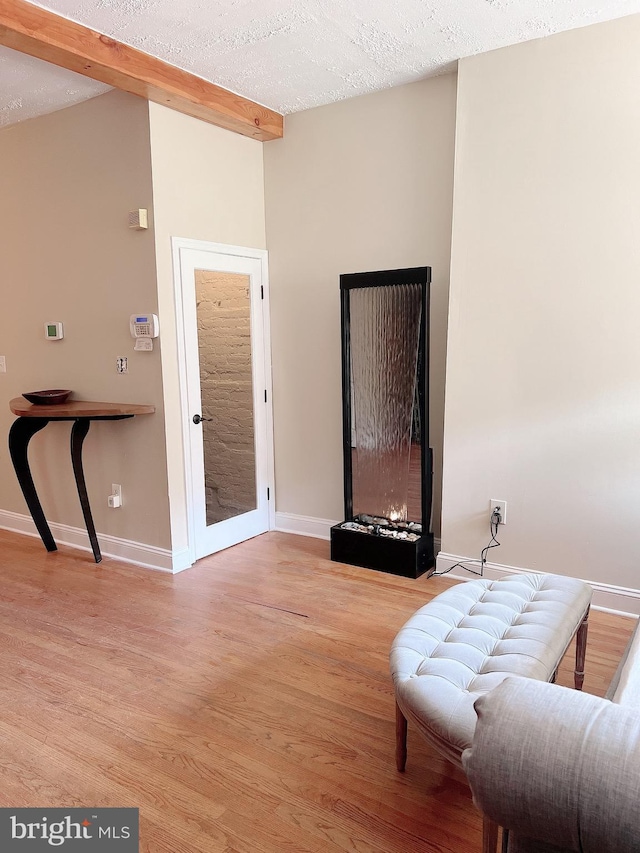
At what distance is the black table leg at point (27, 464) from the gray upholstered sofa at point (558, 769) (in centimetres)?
339

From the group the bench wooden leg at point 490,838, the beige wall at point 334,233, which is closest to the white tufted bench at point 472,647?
the bench wooden leg at point 490,838

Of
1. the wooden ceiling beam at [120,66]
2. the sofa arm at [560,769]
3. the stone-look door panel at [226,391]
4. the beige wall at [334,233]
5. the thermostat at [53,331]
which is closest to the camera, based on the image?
the sofa arm at [560,769]

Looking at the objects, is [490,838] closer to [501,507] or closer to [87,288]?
[501,507]

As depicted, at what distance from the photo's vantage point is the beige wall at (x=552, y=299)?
2.73m

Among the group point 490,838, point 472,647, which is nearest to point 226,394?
point 472,647

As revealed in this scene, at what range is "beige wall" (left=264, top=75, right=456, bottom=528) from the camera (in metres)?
3.40

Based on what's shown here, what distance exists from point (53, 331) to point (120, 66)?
167 cm

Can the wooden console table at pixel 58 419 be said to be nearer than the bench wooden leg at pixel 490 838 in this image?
No

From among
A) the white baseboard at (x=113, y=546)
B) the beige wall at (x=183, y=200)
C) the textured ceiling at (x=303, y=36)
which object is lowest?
the white baseboard at (x=113, y=546)

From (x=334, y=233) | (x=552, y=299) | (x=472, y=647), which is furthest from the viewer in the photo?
(x=334, y=233)

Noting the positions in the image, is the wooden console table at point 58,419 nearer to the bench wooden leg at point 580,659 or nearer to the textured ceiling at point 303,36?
the textured ceiling at point 303,36

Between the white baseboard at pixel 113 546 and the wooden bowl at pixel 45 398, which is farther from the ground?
the wooden bowl at pixel 45 398

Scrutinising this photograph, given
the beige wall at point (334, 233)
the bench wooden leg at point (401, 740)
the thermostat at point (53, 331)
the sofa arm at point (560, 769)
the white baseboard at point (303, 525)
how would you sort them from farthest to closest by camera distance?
the white baseboard at point (303, 525), the thermostat at point (53, 331), the beige wall at point (334, 233), the bench wooden leg at point (401, 740), the sofa arm at point (560, 769)

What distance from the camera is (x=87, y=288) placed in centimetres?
363
